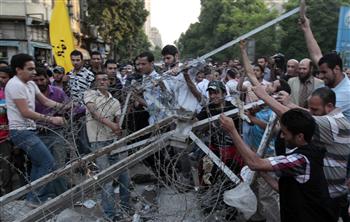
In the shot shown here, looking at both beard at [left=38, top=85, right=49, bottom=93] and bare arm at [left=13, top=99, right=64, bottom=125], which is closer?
bare arm at [left=13, top=99, right=64, bottom=125]

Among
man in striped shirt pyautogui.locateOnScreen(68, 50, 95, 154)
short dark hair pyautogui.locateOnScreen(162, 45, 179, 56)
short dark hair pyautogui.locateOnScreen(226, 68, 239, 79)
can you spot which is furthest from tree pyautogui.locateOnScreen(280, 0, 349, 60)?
short dark hair pyautogui.locateOnScreen(162, 45, 179, 56)

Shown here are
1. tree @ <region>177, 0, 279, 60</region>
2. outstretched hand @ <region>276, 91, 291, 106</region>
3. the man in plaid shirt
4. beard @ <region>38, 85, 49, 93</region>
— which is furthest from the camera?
tree @ <region>177, 0, 279, 60</region>

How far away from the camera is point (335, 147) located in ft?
9.48

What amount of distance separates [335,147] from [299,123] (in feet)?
2.26

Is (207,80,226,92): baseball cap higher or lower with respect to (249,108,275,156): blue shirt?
higher

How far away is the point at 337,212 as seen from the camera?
279 centimetres

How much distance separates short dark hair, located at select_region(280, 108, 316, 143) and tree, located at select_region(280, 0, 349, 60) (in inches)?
1245

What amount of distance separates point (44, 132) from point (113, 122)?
960mm

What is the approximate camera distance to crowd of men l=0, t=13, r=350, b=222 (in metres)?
2.43

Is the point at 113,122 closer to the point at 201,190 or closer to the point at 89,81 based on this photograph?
the point at 201,190

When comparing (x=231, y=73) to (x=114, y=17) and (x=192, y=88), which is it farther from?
(x=114, y=17)

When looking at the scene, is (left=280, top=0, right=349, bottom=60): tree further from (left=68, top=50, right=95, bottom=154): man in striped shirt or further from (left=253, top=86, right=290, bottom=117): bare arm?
(left=253, top=86, right=290, bottom=117): bare arm

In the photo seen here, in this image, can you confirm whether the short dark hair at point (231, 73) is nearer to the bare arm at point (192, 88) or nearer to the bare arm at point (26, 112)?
the bare arm at point (192, 88)

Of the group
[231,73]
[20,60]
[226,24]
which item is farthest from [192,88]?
[226,24]
